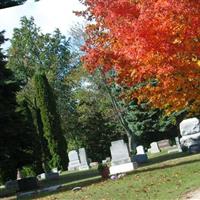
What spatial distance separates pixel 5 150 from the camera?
22.4 metres

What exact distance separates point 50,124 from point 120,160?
18.4 meters

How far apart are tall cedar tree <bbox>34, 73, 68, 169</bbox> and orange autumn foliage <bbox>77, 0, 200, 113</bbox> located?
21641mm

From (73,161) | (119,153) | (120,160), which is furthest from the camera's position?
(73,161)

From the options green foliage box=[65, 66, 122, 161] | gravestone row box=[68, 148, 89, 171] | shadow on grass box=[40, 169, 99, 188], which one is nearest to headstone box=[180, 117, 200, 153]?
shadow on grass box=[40, 169, 99, 188]

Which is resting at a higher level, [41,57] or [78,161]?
[41,57]

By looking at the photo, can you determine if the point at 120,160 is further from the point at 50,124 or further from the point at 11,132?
the point at 50,124

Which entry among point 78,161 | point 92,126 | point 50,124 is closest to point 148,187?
point 78,161

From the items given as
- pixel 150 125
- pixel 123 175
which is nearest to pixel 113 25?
pixel 123 175

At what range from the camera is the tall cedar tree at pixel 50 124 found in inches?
1559

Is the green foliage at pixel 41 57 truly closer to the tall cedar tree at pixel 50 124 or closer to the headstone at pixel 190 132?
the tall cedar tree at pixel 50 124

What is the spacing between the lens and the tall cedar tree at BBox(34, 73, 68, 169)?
3959 cm

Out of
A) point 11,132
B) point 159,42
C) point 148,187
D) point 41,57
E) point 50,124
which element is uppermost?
point 41,57

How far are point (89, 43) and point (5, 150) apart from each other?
6.03 meters

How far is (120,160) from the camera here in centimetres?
2245
